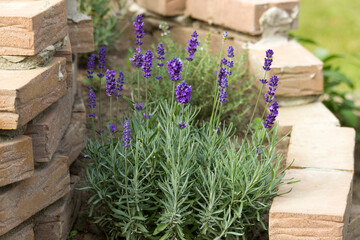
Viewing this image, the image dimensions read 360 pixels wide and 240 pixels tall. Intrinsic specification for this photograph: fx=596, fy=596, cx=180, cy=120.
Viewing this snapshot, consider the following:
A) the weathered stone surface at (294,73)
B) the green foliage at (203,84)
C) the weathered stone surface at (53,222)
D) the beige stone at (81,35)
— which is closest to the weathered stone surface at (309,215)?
the green foliage at (203,84)

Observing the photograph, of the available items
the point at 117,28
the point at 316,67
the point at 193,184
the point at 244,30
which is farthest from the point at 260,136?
the point at 117,28

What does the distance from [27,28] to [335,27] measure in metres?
5.64

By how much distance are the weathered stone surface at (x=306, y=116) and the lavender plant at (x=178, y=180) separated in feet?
2.98

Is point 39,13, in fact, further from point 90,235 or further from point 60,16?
point 90,235

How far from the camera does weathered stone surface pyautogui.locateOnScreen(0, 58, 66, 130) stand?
8.04 ft

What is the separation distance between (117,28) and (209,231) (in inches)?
94.9

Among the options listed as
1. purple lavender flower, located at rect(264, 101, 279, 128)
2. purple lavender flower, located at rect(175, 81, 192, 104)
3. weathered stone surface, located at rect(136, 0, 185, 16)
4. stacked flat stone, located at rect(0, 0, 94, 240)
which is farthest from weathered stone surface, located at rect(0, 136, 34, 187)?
weathered stone surface, located at rect(136, 0, 185, 16)

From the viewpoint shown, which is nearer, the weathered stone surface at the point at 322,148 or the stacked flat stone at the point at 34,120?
the stacked flat stone at the point at 34,120

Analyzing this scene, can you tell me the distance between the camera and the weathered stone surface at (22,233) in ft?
8.89

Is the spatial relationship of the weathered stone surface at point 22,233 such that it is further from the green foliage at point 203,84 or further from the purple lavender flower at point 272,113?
the purple lavender flower at point 272,113

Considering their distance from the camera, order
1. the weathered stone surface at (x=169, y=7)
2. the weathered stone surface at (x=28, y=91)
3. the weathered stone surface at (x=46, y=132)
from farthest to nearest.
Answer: the weathered stone surface at (x=169, y=7) < the weathered stone surface at (x=46, y=132) < the weathered stone surface at (x=28, y=91)

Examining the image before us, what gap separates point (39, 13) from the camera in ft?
8.77

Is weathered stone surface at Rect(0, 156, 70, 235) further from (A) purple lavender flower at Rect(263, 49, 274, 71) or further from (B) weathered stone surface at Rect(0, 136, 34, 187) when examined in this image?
(A) purple lavender flower at Rect(263, 49, 274, 71)

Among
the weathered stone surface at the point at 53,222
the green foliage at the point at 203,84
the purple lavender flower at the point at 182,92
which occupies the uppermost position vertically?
the purple lavender flower at the point at 182,92
